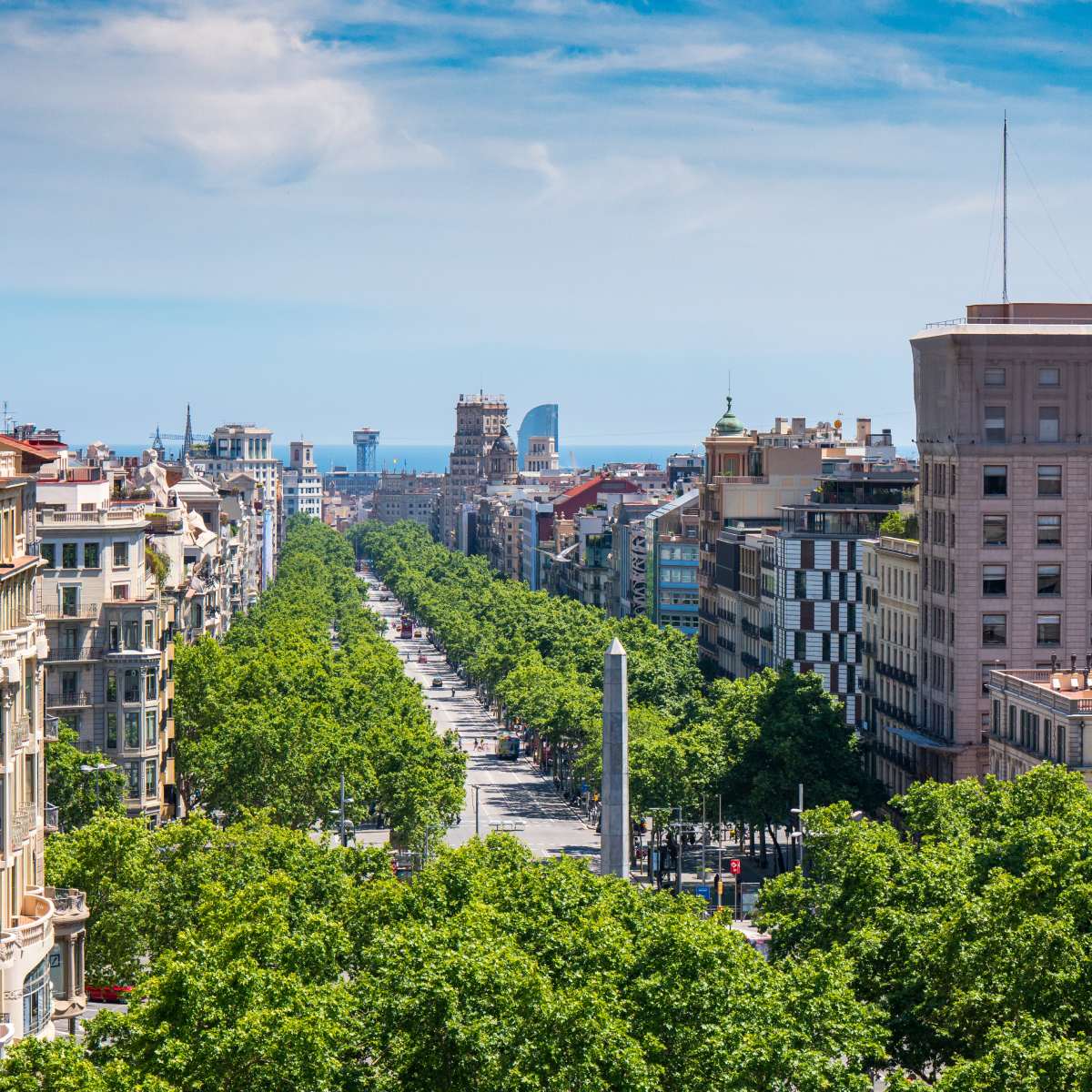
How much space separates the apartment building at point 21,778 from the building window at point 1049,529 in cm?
6705

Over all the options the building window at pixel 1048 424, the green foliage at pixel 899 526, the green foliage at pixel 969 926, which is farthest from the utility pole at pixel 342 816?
the building window at pixel 1048 424

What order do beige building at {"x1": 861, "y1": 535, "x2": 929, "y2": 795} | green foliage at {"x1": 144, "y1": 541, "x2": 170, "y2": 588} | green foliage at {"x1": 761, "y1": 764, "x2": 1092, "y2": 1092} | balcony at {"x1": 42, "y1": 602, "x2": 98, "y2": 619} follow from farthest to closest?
beige building at {"x1": 861, "y1": 535, "x2": 929, "y2": 795} → green foliage at {"x1": 144, "y1": 541, "x2": 170, "y2": 588} → balcony at {"x1": 42, "y1": 602, "x2": 98, "y2": 619} → green foliage at {"x1": 761, "y1": 764, "x2": 1092, "y2": 1092}

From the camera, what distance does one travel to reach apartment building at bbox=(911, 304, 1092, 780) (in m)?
124

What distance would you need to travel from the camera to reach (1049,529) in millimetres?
125500

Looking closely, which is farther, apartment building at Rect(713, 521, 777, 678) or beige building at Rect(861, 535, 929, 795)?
apartment building at Rect(713, 521, 777, 678)

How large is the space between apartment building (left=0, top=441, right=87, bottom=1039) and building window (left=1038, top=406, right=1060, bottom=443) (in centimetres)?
6678

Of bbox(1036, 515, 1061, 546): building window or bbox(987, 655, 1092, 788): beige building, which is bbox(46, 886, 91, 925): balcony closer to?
bbox(987, 655, 1092, 788): beige building

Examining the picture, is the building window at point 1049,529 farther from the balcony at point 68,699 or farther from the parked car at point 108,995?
the parked car at point 108,995

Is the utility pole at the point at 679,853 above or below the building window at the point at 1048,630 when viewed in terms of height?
below

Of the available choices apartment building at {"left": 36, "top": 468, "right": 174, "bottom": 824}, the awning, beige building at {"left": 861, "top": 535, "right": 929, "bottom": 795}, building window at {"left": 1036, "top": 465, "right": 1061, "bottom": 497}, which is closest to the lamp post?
apartment building at {"left": 36, "top": 468, "right": 174, "bottom": 824}

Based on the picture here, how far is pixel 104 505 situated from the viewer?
12794 centimetres

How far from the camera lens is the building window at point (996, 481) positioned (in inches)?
4931

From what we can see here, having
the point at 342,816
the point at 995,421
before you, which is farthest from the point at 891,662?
the point at 342,816

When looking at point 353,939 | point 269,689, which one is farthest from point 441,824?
point 353,939
